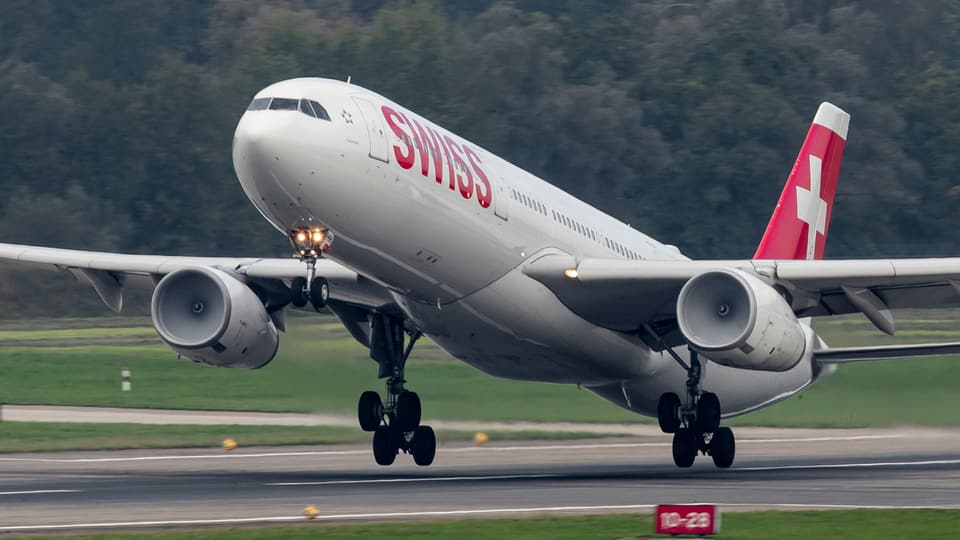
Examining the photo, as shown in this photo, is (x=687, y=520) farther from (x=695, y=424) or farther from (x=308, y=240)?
(x=695, y=424)

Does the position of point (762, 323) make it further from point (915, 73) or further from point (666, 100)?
point (915, 73)

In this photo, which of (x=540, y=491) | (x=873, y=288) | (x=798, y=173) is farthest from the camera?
(x=798, y=173)

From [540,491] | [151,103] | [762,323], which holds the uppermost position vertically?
[151,103]

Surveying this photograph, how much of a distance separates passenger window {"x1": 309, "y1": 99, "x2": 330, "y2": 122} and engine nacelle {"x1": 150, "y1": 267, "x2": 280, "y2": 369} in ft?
14.2

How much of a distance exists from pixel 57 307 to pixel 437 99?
2302 centimetres

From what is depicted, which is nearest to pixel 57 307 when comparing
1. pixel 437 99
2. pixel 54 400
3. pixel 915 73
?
pixel 54 400

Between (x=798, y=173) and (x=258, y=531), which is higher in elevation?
(x=798, y=173)

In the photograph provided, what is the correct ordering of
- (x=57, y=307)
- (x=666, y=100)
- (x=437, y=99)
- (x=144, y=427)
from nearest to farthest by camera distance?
(x=144, y=427), (x=57, y=307), (x=437, y=99), (x=666, y=100)

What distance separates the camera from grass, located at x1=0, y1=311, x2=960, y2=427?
28.6 metres

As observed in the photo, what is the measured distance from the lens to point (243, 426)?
34.9 meters

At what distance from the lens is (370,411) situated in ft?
90.3

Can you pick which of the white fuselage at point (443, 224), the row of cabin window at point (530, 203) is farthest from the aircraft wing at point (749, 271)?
the row of cabin window at point (530, 203)

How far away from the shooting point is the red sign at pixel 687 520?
15.9m

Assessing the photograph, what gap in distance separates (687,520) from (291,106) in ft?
28.9
